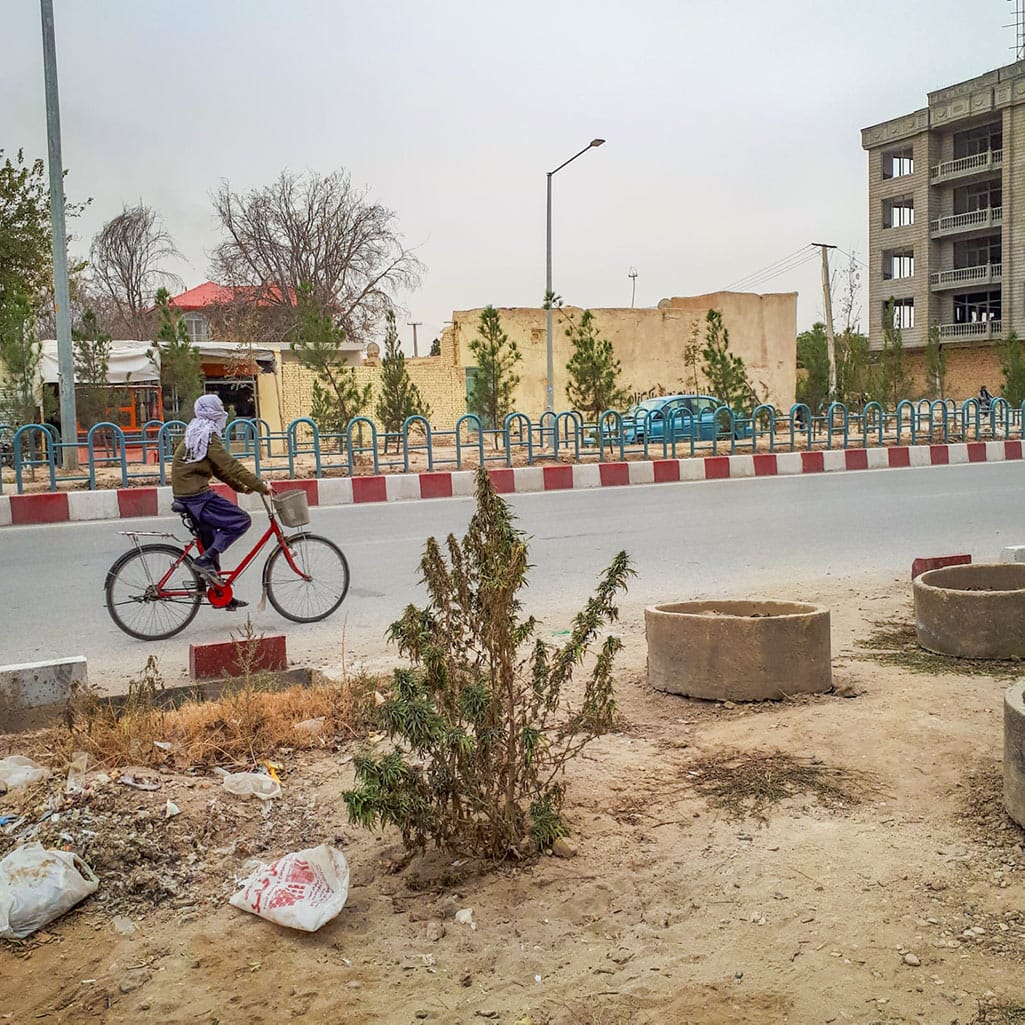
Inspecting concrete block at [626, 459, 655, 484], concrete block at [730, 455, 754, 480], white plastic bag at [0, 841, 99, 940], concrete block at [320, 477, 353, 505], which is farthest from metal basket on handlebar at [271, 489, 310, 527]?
concrete block at [730, 455, 754, 480]

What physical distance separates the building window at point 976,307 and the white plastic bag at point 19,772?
2184 inches

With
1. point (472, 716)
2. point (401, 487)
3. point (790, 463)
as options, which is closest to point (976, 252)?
point (790, 463)

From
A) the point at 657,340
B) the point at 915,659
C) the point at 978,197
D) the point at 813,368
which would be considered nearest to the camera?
the point at 915,659

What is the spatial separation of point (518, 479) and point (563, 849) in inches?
514

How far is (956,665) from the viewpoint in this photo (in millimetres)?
4953

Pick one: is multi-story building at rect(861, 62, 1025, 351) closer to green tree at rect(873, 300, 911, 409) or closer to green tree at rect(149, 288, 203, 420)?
green tree at rect(873, 300, 911, 409)

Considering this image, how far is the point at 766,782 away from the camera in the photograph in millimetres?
3580

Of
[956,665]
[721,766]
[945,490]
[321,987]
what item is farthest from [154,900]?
[945,490]

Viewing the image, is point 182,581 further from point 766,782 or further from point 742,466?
point 742,466

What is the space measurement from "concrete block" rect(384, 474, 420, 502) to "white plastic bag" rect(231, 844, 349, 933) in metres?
12.1

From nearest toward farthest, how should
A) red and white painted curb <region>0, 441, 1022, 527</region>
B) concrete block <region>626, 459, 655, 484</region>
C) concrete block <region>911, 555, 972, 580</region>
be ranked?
concrete block <region>911, 555, 972, 580</region> → red and white painted curb <region>0, 441, 1022, 527</region> → concrete block <region>626, 459, 655, 484</region>

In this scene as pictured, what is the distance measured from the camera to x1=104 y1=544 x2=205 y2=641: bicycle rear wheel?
651 centimetres

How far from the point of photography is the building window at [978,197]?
178ft

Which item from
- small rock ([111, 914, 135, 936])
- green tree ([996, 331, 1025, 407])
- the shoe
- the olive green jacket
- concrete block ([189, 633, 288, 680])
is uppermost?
green tree ([996, 331, 1025, 407])
